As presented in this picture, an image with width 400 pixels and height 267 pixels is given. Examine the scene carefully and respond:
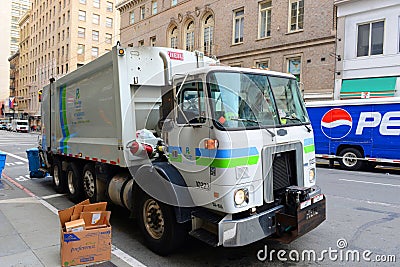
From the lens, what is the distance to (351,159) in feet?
44.4

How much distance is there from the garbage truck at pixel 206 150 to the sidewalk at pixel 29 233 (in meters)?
1.19

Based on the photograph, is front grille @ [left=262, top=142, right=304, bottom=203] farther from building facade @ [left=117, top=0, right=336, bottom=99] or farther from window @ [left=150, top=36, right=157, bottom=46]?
window @ [left=150, top=36, right=157, bottom=46]

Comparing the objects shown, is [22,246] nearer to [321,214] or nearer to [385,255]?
[321,214]

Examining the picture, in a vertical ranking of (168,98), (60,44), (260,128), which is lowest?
(260,128)

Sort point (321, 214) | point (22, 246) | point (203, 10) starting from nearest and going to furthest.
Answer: point (321, 214) < point (22, 246) < point (203, 10)

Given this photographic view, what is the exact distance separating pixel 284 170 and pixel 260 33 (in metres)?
20.7

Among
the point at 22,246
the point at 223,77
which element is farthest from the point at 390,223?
the point at 22,246

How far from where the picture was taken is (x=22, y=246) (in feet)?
15.9

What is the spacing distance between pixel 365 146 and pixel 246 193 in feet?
36.2

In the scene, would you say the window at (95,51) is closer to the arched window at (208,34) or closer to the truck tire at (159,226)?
the arched window at (208,34)

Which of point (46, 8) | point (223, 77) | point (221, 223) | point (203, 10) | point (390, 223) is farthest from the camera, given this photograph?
point (46, 8)

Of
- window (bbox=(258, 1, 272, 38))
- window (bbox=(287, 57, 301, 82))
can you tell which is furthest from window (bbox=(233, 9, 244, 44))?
window (bbox=(287, 57, 301, 82))

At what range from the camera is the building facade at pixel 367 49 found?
17031mm

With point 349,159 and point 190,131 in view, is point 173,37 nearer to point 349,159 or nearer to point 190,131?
point 349,159
